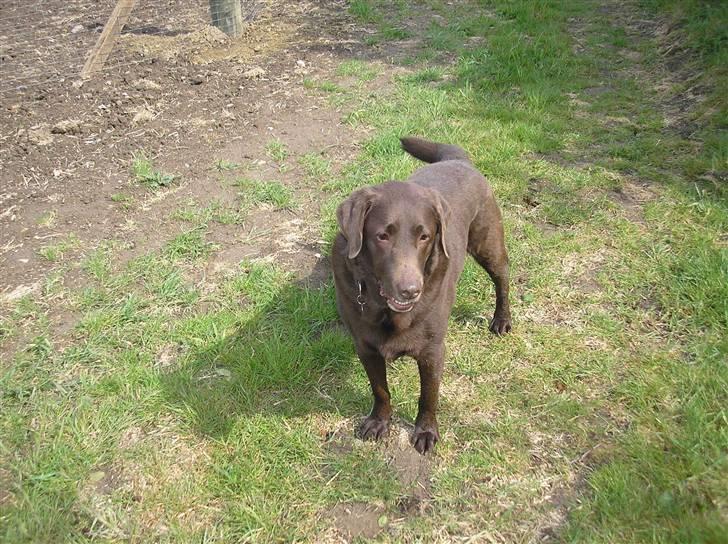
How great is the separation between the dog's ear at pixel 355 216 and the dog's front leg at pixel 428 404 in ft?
1.97

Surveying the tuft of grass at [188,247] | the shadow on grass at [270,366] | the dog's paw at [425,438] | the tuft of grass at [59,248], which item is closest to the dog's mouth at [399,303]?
the dog's paw at [425,438]

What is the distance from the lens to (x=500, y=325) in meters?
3.04

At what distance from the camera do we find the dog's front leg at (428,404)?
7.57ft

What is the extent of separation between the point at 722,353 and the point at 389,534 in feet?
6.09

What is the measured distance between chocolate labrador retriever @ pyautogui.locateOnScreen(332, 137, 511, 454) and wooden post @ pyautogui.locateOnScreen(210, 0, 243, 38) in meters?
5.09

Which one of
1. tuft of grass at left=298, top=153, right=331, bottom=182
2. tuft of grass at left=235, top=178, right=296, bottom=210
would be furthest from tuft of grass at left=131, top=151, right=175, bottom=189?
tuft of grass at left=298, top=153, right=331, bottom=182

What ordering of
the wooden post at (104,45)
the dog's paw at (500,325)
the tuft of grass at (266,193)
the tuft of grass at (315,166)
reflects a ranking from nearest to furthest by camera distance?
the dog's paw at (500,325) < the tuft of grass at (266,193) < the tuft of grass at (315,166) < the wooden post at (104,45)

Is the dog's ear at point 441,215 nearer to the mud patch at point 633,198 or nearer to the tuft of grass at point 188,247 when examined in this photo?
the tuft of grass at point 188,247

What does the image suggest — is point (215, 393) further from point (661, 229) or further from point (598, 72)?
point (598, 72)

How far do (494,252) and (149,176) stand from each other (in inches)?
109

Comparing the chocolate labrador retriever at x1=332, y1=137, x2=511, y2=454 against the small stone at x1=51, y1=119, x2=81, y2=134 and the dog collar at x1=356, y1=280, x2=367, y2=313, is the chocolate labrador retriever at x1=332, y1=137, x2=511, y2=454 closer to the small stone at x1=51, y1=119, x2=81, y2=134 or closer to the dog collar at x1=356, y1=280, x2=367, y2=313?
the dog collar at x1=356, y1=280, x2=367, y2=313

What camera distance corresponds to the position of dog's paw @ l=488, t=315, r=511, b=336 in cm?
303

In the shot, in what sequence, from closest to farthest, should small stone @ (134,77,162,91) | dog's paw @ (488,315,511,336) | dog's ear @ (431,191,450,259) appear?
1. dog's ear @ (431,191,450,259)
2. dog's paw @ (488,315,511,336)
3. small stone @ (134,77,162,91)

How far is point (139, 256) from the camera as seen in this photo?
3.57 meters
